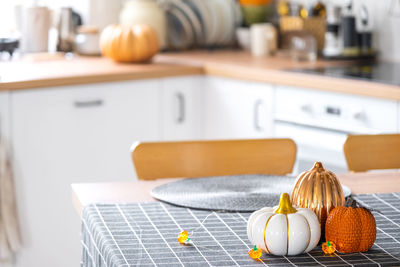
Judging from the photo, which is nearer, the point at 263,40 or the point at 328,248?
the point at 328,248

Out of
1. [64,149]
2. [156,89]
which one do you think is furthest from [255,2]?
[64,149]

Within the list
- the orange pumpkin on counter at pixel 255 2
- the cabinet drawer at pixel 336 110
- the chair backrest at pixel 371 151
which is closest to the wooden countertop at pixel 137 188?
the chair backrest at pixel 371 151

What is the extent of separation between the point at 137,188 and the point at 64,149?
1.35 m

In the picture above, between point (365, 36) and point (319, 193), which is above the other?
point (365, 36)

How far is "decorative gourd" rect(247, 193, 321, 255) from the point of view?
1.07 metres

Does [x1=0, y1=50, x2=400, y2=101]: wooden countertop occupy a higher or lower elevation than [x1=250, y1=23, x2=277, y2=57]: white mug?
lower

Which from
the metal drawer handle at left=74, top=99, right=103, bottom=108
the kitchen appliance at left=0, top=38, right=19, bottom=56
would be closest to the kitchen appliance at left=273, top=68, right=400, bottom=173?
the metal drawer handle at left=74, top=99, right=103, bottom=108

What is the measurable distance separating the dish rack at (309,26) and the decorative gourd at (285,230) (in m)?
2.39

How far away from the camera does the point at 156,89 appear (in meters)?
3.01

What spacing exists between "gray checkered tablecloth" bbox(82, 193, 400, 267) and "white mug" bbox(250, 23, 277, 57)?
207 cm

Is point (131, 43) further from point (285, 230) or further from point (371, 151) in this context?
point (285, 230)

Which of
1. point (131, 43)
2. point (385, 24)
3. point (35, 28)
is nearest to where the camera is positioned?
point (131, 43)

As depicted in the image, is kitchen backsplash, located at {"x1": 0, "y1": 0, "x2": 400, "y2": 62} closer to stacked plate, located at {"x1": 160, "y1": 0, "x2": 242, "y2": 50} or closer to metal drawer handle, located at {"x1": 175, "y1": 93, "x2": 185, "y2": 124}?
stacked plate, located at {"x1": 160, "y1": 0, "x2": 242, "y2": 50}

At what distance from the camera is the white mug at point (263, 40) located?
342cm
